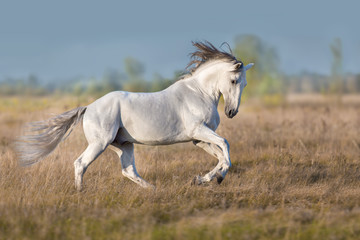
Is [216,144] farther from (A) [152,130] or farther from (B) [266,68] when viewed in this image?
(B) [266,68]

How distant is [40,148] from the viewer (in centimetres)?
669

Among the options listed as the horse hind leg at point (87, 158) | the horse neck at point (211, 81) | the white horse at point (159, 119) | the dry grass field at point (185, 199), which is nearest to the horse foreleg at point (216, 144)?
the white horse at point (159, 119)

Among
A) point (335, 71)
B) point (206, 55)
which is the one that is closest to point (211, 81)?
point (206, 55)

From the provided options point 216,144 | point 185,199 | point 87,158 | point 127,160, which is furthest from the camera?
point 127,160

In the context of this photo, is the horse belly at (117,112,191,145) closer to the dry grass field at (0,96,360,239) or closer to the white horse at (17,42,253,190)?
the white horse at (17,42,253,190)

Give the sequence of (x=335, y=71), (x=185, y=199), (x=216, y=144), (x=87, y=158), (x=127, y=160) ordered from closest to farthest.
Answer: (x=185, y=199) → (x=87, y=158) → (x=216, y=144) → (x=127, y=160) → (x=335, y=71)

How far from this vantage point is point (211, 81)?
6.78m

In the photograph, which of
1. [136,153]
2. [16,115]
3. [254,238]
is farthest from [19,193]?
[16,115]

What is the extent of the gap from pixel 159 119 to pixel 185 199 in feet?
3.96

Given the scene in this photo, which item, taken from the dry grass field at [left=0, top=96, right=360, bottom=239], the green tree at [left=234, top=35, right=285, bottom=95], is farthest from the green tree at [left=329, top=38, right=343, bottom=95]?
the dry grass field at [left=0, top=96, right=360, bottom=239]

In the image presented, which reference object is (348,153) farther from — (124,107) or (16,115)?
(16,115)

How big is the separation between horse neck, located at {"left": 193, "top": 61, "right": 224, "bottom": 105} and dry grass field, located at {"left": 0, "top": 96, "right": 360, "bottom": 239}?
51.1 inches

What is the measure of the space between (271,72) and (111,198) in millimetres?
36369

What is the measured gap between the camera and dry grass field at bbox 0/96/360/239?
15.1ft
